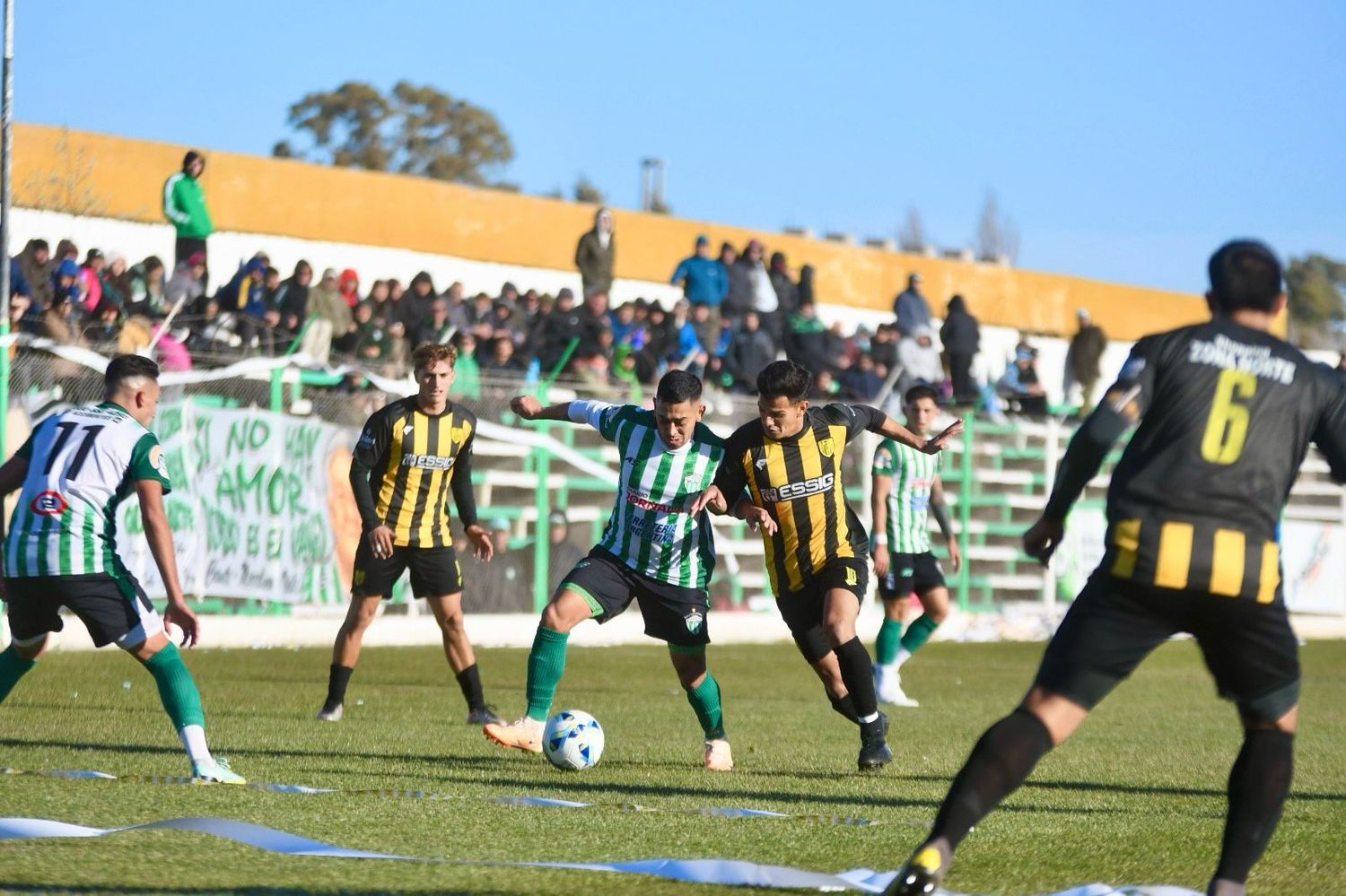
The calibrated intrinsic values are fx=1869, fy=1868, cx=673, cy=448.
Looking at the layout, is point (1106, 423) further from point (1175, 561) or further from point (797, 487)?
point (797, 487)

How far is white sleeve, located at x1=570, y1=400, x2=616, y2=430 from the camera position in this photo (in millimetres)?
9422

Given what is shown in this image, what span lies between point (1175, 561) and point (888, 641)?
346 inches

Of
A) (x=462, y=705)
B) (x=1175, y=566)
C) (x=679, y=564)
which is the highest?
(x=1175, y=566)

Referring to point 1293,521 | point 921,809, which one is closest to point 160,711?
point 921,809

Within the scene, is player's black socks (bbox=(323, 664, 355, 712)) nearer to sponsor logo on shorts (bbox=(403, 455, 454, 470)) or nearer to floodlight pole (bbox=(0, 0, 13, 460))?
sponsor logo on shorts (bbox=(403, 455, 454, 470))

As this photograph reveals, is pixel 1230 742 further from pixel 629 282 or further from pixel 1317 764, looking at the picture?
pixel 629 282

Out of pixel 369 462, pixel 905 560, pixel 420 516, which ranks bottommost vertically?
pixel 905 560

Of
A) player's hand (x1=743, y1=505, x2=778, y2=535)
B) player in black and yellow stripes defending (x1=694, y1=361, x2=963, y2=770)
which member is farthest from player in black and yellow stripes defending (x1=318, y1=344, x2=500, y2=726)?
player's hand (x1=743, y1=505, x2=778, y2=535)

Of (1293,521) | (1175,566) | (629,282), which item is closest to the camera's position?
(1175,566)

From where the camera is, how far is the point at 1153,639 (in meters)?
5.16

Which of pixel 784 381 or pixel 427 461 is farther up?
pixel 784 381

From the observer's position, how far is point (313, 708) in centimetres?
1178

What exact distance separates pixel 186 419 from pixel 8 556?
30.4 ft

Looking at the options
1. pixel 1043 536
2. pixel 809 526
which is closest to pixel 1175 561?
pixel 1043 536
